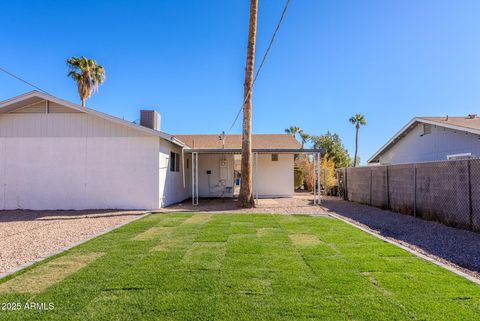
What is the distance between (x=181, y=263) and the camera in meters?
4.62

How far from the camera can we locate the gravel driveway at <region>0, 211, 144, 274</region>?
5428 millimetres

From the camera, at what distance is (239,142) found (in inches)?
769

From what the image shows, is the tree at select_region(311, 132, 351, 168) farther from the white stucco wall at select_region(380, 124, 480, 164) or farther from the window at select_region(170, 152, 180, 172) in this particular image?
the window at select_region(170, 152, 180, 172)

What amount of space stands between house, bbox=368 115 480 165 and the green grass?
765 cm


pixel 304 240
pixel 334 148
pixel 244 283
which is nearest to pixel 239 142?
pixel 334 148

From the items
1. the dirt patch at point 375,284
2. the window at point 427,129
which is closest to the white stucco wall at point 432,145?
the window at point 427,129

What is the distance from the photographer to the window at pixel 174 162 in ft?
45.2

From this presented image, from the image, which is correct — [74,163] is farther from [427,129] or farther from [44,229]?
[427,129]

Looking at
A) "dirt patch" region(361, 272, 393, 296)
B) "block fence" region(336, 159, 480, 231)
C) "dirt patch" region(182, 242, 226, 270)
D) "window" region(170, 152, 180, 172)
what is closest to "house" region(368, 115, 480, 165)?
"block fence" region(336, 159, 480, 231)

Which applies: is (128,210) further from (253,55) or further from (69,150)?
Answer: (253,55)

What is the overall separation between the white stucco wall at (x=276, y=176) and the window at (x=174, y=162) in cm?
500

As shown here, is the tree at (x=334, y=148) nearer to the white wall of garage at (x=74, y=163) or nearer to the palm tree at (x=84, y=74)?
the white wall of garage at (x=74, y=163)

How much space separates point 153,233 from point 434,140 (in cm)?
1224

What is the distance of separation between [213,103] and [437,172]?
42.9ft
